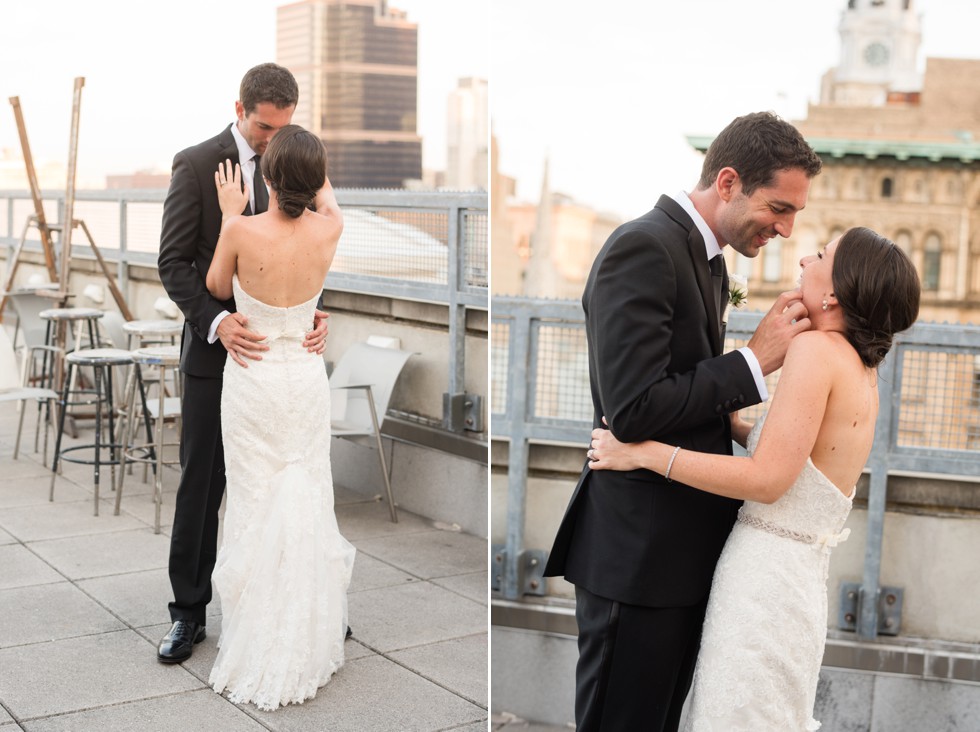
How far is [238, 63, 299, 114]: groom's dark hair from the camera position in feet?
13.3

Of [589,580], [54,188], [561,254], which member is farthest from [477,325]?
[561,254]

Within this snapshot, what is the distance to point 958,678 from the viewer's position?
15.4 feet

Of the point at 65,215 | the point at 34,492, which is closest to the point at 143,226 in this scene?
the point at 65,215

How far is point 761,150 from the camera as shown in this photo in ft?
7.34

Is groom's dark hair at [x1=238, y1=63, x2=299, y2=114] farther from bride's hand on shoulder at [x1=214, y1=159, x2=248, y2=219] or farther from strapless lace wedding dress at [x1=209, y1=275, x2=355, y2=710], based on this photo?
strapless lace wedding dress at [x1=209, y1=275, x2=355, y2=710]

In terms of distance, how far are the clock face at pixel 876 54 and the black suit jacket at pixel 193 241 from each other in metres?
75.4

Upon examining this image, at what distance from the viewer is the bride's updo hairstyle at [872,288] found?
2217 mm

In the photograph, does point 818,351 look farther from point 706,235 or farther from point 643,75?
point 643,75

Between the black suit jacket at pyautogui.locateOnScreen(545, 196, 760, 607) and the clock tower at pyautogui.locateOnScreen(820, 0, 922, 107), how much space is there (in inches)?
2723

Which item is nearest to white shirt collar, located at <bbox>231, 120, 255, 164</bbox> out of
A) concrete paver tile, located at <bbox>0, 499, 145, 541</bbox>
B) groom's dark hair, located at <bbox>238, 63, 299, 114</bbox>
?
groom's dark hair, located at <bbox>238, 63, 299, 114</bbox>

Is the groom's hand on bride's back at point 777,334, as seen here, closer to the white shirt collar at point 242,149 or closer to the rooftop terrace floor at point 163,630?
the rooftop terrace floor at point 163,630

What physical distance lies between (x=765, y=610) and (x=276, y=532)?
1.99 m

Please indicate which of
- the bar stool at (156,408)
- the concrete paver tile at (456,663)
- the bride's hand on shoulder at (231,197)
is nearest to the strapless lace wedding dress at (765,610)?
the concrete paver tile at (456,663)

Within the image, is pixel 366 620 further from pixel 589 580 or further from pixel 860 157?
pixel 860 157
